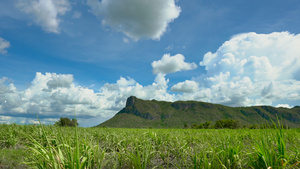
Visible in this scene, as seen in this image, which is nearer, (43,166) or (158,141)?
(43,166)

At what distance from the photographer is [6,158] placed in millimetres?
5980

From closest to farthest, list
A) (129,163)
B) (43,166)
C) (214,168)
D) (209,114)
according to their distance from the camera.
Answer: (43,166) → (214,168) → (129,163) → (209,114)

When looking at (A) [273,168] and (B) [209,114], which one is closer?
(A) [273,168]

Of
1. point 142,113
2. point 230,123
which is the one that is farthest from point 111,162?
point 142,113

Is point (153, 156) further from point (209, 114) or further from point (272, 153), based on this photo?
point (209, 114)

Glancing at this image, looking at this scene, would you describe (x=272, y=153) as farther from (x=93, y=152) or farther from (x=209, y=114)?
(x=209, y=114)

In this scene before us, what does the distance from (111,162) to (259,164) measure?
3.39 metres

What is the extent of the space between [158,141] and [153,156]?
1.25 m

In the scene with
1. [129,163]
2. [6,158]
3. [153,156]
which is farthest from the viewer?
[6,158]

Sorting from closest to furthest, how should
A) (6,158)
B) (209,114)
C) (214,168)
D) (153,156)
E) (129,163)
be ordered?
(214,168) < (129,163) < (153,156) < (6,158) < (209,114)

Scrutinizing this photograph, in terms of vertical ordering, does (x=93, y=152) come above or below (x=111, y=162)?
above

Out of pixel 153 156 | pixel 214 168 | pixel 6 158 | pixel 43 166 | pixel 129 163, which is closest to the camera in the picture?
pixel 43 166

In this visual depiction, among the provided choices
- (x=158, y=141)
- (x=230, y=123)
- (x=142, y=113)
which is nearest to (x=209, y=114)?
(x=142, y=113)

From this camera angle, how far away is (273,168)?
364cm
